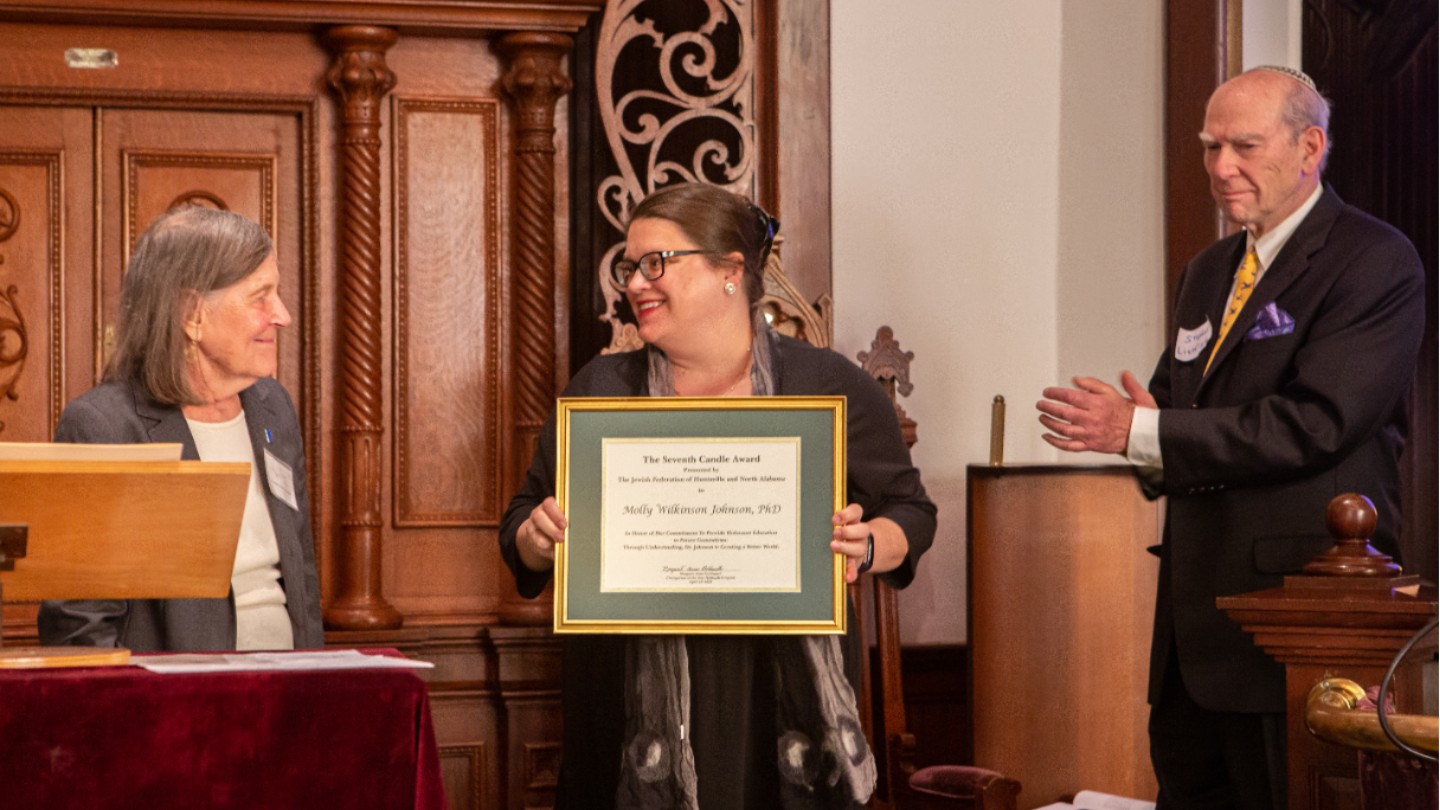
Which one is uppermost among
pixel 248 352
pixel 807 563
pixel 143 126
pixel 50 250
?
pixel 143 126

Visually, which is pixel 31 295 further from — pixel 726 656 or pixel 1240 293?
pixel 1240 293

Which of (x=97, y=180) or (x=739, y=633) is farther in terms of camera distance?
(x=97, y=180)

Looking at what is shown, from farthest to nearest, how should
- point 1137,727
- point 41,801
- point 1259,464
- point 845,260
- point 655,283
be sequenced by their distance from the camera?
point 845,260 → point 1137,727 → point 1259,464 → point 655,283 → point 41,801

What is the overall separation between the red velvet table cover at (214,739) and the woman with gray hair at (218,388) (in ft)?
Answer: 2.44

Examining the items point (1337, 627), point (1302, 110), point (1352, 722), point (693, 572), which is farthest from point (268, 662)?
point (1302, 110)

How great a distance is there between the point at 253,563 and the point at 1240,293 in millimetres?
1906

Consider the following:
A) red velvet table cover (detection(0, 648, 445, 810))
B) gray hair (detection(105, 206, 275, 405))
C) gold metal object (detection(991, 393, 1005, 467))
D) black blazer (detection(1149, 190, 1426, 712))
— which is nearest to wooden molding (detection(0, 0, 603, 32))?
gold metal object (detection(991, 393, 1005, 467))

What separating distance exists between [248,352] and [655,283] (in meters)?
0.70

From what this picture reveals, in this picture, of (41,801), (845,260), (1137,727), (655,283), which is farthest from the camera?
(845,260)

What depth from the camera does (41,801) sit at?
1.85 metres

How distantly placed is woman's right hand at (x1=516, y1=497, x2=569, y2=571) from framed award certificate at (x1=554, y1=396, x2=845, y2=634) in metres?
0.03

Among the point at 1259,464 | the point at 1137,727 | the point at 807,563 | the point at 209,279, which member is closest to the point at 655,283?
the point at 807,563

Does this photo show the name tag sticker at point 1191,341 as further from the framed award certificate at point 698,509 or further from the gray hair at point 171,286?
the gray hair at point 171,286

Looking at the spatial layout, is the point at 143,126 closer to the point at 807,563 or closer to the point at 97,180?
the point at 97,180
